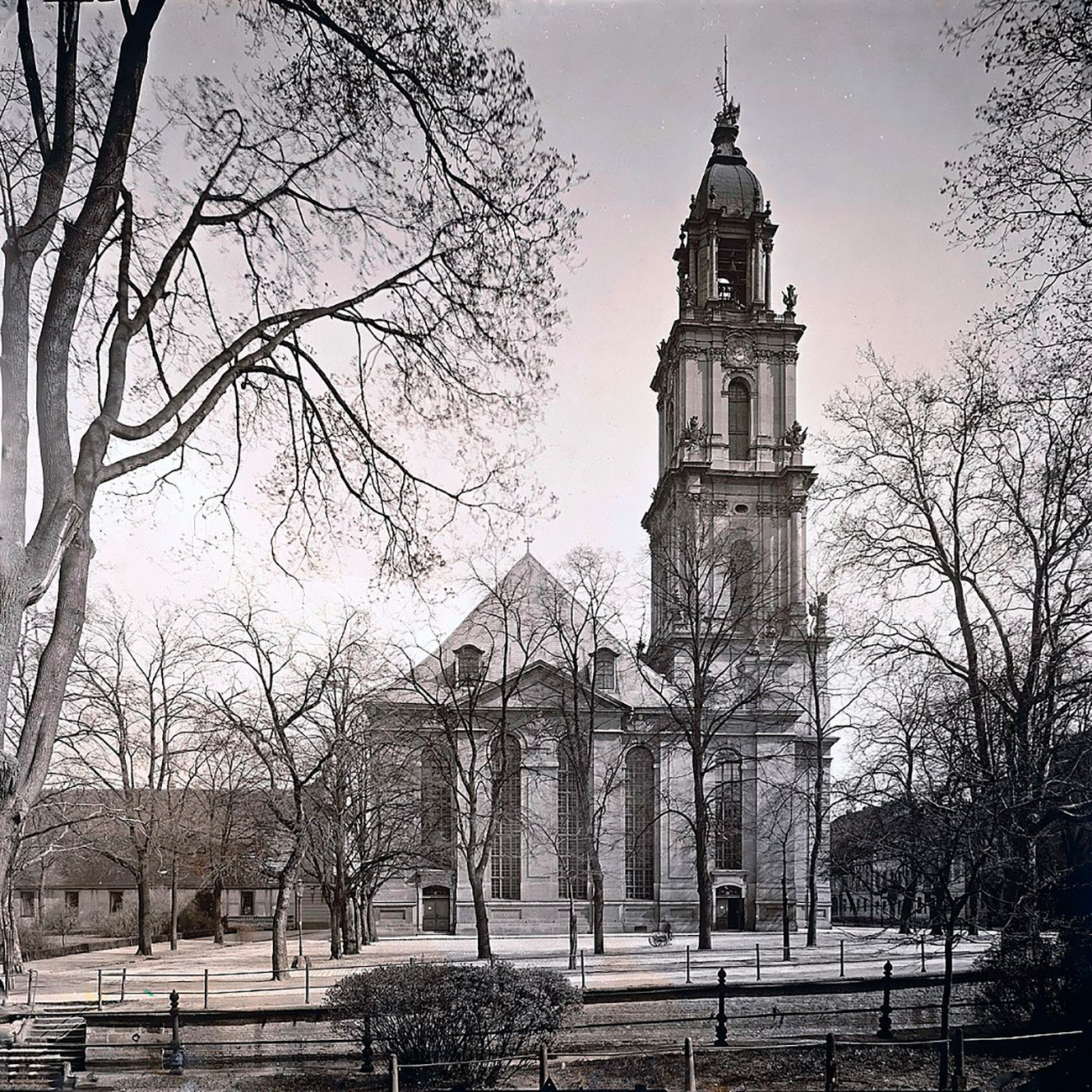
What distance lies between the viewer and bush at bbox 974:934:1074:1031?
8258 millimetres

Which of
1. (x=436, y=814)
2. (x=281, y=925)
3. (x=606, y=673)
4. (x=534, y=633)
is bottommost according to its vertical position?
(x=281, y=925)

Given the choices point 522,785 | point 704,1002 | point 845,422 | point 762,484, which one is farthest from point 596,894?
point 845,422

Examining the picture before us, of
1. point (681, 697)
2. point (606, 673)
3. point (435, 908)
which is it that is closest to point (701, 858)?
point (681, 697)

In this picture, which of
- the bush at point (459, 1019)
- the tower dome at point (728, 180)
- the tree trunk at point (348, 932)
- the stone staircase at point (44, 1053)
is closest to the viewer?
the tower dome at point (728, 180)

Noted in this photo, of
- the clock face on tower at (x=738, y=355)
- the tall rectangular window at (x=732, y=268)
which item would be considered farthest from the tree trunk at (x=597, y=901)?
the tall rectangular window at (x=732, y=268)

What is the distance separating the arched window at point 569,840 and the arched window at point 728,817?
132 inches

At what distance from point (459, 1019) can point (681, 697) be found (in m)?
15.4

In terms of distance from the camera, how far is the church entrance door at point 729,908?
28234 millimetres

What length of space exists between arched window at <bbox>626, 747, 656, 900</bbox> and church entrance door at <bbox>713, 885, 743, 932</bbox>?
6.15 ft

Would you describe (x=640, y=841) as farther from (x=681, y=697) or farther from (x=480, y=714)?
(x=480, y=714)

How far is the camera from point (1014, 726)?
8836 millimetres

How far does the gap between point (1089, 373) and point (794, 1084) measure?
5285 millimetres

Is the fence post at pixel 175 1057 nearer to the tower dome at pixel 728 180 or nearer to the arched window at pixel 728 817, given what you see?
the tower dome at pixel 728 180

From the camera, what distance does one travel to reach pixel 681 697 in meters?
23.5
